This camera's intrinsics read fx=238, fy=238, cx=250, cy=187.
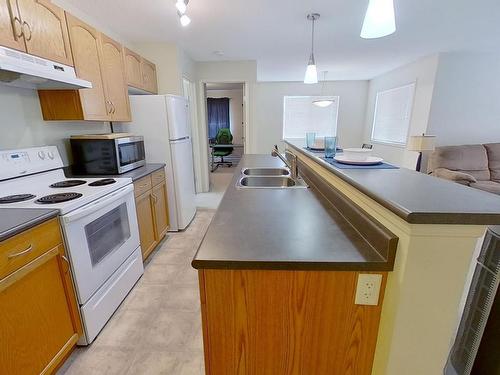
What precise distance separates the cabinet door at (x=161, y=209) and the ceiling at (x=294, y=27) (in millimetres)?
1759

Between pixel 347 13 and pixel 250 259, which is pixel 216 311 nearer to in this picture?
pixel 250 259

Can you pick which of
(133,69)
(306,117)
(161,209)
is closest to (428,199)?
(161,209)

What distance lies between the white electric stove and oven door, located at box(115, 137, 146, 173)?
0.37m

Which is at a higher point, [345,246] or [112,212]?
[345,246]

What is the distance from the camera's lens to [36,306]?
1136 millimetres

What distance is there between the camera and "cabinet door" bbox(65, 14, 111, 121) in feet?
5.97

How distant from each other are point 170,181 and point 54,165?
44.8 inches

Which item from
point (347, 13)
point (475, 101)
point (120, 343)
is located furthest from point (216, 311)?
point (475, 101)

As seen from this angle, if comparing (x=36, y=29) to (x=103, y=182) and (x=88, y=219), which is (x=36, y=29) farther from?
(x=88, y=219)

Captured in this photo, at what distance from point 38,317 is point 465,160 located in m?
5.25

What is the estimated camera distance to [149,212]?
7.93 ft

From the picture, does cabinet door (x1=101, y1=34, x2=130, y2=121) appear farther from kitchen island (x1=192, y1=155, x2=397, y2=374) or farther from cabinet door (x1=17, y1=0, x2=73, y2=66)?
kitchen island (x1=192, y1=155, x2=397, y2=374)

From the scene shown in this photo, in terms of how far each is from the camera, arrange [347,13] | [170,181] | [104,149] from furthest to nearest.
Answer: [170,181] < [347,13] < [104,149]

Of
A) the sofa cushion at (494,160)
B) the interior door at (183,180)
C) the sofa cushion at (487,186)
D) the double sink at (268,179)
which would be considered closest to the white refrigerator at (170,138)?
the interior door at (183,180)
